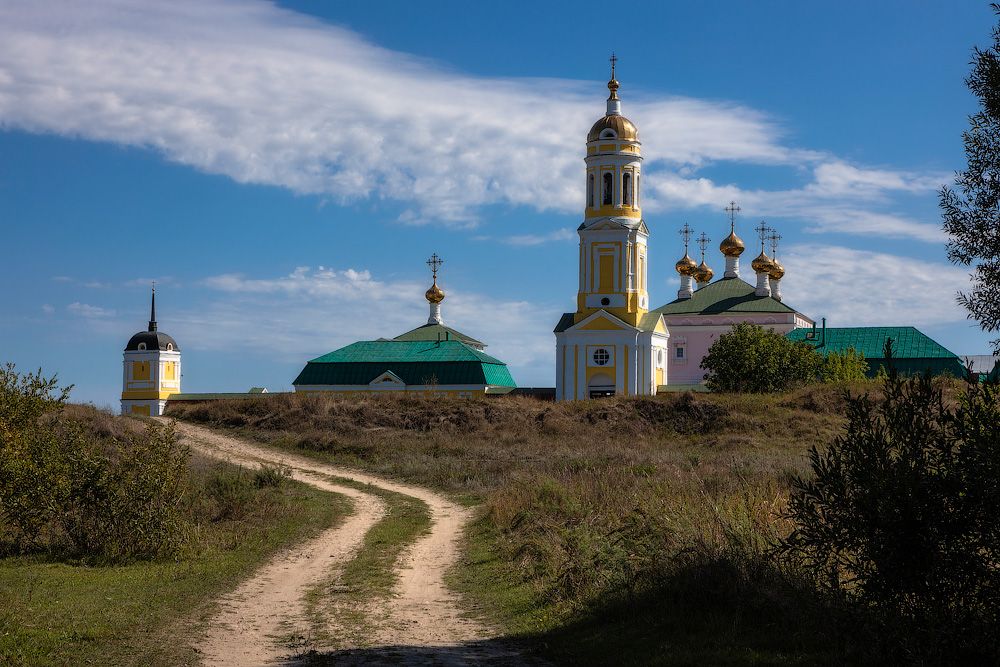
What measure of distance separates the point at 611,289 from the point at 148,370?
25.6 metres

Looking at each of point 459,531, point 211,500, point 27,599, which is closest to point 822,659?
point 27,599

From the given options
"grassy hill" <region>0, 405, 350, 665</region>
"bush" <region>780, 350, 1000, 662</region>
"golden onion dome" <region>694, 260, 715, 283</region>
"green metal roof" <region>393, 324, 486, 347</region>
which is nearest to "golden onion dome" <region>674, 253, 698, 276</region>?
"golden onion dome" <region>694, 260, 715, 283</region>

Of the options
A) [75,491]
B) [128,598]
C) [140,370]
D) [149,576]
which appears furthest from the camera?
[140,370]

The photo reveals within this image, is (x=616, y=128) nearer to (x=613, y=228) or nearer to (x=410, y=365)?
(x=613, y=228)

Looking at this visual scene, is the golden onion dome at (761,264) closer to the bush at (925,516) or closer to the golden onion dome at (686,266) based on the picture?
the golden onion dome at (686,266)

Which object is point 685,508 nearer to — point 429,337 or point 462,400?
point 462,400

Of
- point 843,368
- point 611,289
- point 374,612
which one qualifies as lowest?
point 374,612

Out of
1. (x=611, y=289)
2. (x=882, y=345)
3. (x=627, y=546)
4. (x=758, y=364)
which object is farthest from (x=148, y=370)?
(x=627, y=546)

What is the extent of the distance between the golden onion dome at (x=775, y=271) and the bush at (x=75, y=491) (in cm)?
6043

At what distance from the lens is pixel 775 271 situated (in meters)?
75.1

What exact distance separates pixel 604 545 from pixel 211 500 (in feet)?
31.3

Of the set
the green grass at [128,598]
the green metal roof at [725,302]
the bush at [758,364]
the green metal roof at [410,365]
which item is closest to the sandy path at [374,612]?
the green grass at [128,598]

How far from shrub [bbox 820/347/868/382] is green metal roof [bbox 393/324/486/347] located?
2202 cm

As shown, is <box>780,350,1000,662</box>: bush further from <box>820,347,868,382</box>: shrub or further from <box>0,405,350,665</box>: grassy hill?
<box>820,347,868,382</box>: shrub
